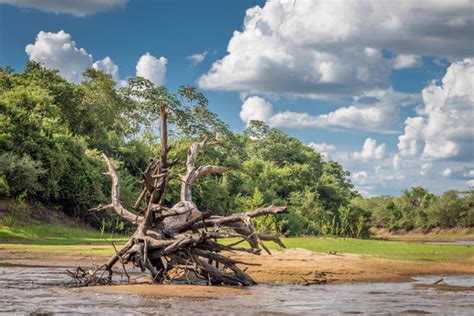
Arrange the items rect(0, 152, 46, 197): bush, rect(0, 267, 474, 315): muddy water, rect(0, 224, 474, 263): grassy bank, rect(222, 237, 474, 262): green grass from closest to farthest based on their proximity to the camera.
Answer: rect(0, 267, 474, 315): muddy water < rect(222, 237, 474, 262): green grass < rect(0, 224, 474, 263): grassy bank < rect(0, 152, 46, 197): bush

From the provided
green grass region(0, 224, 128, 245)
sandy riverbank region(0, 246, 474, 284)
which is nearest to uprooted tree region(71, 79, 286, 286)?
sandy riverbank region(0, 246, 474, 284)

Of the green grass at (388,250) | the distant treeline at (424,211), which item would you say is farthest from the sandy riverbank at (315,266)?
the distant treeline at (424,211)

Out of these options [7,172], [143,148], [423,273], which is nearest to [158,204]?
[423,273]

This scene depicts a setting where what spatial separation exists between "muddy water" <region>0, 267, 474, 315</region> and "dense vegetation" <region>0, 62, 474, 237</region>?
10837 mm

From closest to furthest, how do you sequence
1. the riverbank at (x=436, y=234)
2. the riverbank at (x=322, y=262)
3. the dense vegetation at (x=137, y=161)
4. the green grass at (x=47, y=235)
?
the riverbank at (x=322, y=262) < the green grass at (x=47, y=235) < the dense vegetation at (x=137, y=161) < the riverbank at (x=436, y=234)

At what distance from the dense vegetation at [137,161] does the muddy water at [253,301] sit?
1084cm

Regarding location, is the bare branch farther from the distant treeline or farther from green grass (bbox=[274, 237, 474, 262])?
the distant treeline

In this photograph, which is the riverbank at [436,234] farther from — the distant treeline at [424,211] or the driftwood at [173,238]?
the driftwood at [173,238]

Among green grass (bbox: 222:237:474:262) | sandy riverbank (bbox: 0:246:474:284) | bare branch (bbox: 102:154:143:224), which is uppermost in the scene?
bare branch (bbox: 102:154:143:224)

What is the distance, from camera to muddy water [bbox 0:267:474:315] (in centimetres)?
1733

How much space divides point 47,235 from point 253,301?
3306 centimetres

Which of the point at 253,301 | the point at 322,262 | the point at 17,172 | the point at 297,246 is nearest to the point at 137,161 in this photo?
the point at 17,172

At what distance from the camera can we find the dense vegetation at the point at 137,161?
56.3 metres

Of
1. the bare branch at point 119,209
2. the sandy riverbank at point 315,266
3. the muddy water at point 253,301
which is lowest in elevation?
the muddy water at point 253,301
